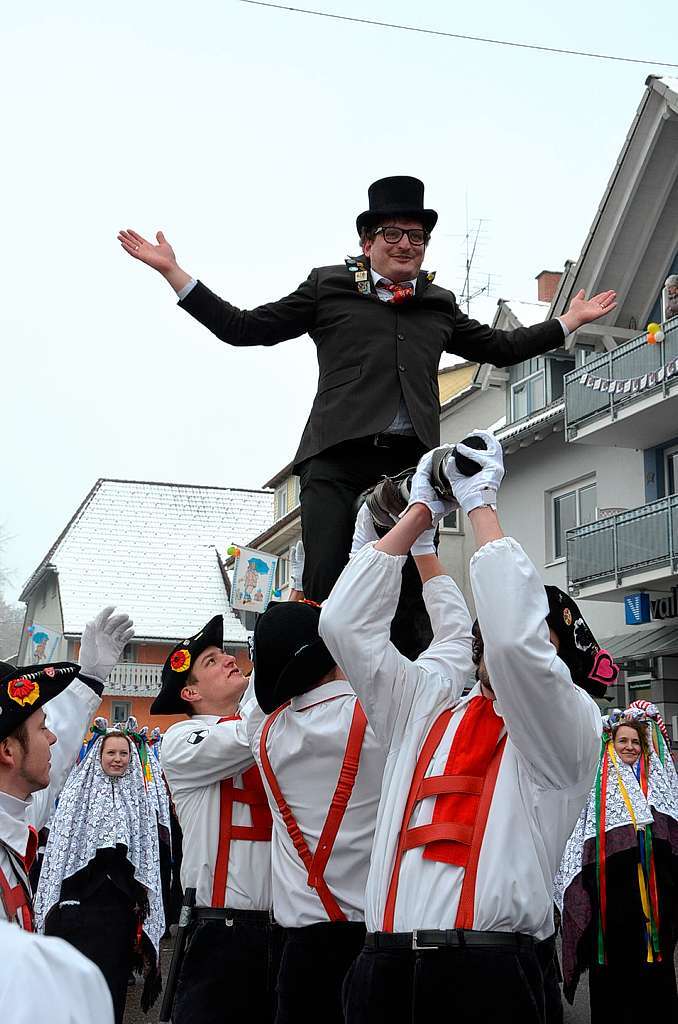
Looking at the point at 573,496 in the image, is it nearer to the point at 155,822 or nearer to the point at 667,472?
the point at 667,472

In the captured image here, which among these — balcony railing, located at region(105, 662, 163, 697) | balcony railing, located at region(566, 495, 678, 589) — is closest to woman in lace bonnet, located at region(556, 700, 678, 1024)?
balcony railing, located at region(566, 495, 678, 589)

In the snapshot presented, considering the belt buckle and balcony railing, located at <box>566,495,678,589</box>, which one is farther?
balcony railing, located at <box>566,495,678,589</box>

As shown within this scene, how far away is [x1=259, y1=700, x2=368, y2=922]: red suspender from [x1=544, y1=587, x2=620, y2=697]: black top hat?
84 cm

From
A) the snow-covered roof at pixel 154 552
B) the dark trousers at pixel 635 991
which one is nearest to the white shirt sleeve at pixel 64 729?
the dark trousers at pixel 635 991

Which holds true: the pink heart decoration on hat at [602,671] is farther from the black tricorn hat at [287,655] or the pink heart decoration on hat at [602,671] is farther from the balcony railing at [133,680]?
the balcony railing at [133,680]

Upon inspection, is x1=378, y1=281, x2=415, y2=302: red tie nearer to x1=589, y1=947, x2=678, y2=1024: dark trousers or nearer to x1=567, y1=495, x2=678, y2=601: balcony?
x1=589, y1=947, x2=678, y2=1024: dark trousers

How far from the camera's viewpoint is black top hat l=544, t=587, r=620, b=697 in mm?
3475

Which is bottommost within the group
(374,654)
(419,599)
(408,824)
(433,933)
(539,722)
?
(433,933)

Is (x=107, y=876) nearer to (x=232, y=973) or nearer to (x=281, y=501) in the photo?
(x=232, y=973)

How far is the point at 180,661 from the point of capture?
212 inches

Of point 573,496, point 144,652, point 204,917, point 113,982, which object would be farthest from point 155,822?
point 144,652

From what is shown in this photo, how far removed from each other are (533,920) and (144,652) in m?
42.3

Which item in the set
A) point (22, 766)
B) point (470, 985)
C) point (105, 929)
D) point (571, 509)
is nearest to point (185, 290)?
point (22, 766)

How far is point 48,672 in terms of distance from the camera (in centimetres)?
406
